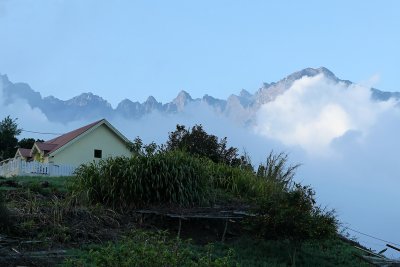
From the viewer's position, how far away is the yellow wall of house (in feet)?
132

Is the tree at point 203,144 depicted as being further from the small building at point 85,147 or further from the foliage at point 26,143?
the foliage at point 26,143

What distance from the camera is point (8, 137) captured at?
2172 inches

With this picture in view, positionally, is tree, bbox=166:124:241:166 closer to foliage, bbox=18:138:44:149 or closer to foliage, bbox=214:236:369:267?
foliage, bbox=214:236:369:267

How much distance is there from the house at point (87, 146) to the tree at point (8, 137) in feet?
43.7

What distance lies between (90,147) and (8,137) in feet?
57.9

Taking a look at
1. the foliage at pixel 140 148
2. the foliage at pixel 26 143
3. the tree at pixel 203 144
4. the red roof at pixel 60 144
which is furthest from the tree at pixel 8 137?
the foliage at pixel 140 148

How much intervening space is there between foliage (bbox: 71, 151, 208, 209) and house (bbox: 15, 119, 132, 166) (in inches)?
1067

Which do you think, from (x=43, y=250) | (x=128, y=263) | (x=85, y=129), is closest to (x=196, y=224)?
(x=43, y=250)

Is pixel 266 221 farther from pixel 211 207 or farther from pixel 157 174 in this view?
pixel 157 174

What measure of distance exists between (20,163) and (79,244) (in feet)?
87.4

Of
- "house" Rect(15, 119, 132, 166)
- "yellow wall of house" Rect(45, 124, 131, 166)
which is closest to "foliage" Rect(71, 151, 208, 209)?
"house" Rect(15, 119, 132, 166)

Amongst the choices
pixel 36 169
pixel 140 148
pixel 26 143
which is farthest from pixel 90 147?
pixel 140 148

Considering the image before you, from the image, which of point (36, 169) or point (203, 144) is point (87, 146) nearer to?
point (36, 169)

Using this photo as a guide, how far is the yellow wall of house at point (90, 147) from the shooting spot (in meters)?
40.3
